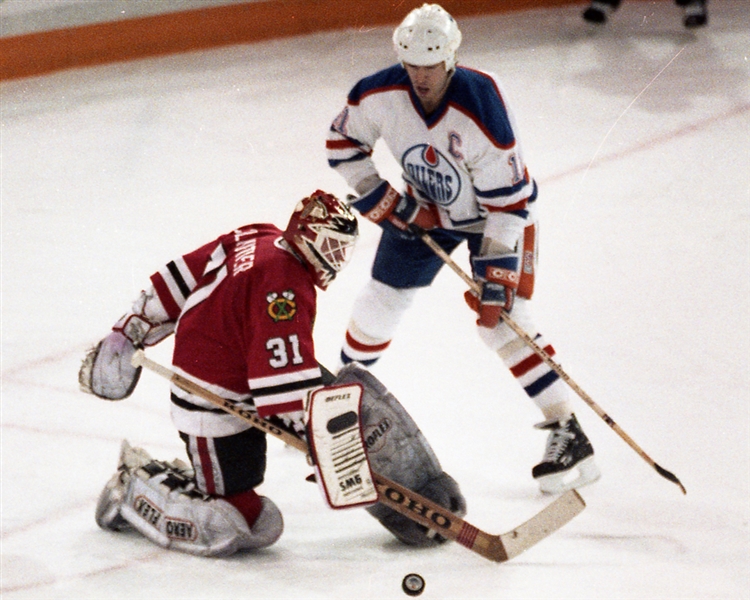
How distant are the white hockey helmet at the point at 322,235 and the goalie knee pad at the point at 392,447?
0.23m

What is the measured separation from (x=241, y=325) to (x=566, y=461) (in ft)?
3.19

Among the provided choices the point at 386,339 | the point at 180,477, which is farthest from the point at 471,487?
the point at 180,477

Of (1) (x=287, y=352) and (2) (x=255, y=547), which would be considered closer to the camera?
(1) (x=287, y=352)

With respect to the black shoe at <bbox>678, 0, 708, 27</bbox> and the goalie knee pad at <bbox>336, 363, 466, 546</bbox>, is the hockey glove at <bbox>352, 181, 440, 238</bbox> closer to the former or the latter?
the goalie knee pad at <bbox>336, 363, 466, 546</bbox>

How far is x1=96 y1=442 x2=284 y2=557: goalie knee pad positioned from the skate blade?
0.73m

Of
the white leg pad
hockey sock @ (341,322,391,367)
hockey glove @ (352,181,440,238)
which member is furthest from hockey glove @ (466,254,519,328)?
hockey sock @ (341,322,391,367)

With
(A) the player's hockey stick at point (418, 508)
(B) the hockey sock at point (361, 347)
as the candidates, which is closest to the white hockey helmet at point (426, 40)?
(B) the hockey sock at point (361, 347)

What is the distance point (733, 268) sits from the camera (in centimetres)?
396

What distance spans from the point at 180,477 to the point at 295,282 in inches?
23.8

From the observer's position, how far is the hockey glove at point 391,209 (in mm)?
3029

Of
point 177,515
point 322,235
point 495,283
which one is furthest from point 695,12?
point 177,515

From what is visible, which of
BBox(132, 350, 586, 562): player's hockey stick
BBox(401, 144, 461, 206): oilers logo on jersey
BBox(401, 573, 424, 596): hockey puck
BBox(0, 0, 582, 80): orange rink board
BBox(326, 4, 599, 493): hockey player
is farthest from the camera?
BBox(0, 0, 582, 80): orange rink board

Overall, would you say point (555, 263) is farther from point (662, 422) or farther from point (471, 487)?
point (471, 487)

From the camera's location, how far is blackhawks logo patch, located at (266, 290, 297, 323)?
7.66ft
